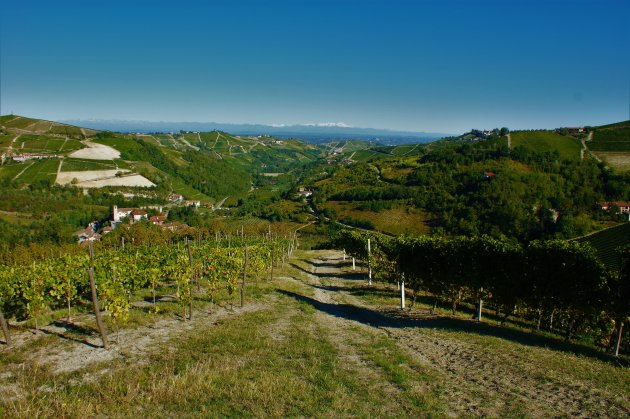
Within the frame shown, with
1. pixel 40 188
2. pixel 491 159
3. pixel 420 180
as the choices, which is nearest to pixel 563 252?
pixel 420 180

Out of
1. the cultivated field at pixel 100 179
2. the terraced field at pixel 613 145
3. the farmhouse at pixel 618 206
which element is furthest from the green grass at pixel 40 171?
the terraced field at pixel 613 145

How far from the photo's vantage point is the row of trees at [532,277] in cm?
1552

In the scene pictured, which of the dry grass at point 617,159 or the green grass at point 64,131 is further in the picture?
the green grass at point 64,131

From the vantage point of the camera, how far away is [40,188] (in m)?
109

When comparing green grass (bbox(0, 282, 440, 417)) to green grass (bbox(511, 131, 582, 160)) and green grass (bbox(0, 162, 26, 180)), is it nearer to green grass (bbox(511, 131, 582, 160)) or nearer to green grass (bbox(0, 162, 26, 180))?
green grass (bbox(0, 162, 26, 180))

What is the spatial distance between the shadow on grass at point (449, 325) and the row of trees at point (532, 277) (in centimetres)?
136

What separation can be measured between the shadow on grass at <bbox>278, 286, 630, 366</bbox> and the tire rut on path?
0.96 ft

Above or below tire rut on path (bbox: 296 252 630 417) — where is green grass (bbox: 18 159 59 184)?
above

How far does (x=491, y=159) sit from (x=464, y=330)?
12835cm

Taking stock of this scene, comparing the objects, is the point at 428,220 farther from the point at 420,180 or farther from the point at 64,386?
the point at 64,386

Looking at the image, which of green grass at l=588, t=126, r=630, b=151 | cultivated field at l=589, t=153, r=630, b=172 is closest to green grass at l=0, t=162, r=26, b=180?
cultivated field at l=589, t=153, r=630, b=172

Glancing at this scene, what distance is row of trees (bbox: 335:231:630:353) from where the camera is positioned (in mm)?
15523

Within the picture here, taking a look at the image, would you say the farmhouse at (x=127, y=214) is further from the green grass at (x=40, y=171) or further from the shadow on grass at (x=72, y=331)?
the shadow on grass at (x=72, y=331)

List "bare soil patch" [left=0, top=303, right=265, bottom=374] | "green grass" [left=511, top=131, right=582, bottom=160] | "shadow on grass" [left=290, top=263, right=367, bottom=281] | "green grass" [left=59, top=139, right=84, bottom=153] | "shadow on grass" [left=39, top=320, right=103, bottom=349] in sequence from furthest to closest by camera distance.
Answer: "green grass" [left=59, top=139, right=84, bottom=153]
"green grass" [left=511, top=131, right=582, bottom=160]
"shadow on grass" [left=290, top=263, right=367, bottom=281]
"shadow on grass" [left=39, top=320, right=103, bottom=349]
"bare soil patch" [left=0, top=303, right=265, bottom=374]
